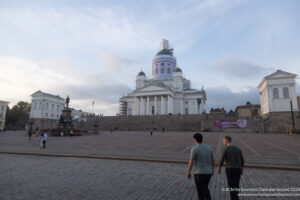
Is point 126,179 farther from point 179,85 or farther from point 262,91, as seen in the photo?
point 179,85

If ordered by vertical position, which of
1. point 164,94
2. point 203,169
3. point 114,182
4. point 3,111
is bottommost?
point 114,182

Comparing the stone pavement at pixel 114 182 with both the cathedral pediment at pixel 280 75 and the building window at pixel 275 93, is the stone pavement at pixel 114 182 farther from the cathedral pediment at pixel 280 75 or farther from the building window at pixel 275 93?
the cathedral pediment at pixel 280 75

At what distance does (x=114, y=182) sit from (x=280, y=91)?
179 ft

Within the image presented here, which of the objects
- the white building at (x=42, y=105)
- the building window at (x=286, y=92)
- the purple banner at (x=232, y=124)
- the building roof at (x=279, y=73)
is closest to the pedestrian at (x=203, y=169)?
the purple banner at (x=232, y=124)

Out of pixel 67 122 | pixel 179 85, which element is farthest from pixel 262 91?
pixel 67 122

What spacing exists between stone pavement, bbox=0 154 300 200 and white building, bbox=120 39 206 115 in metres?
56.8

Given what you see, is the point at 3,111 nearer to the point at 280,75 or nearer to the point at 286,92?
the point at 280,75

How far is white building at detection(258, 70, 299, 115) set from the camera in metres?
44.9

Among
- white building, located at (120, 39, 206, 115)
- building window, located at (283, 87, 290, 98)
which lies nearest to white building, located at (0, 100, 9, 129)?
white building, located at (120, 39, 206, 115)

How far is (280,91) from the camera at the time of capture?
46.3m

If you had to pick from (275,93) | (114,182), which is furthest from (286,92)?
(114,182)

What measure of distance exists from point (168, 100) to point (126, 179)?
196 feet

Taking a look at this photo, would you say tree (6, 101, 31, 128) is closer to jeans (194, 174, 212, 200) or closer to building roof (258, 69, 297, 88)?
jeans (194, 174, 212, 200)

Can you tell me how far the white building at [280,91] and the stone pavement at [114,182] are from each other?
47636mm
